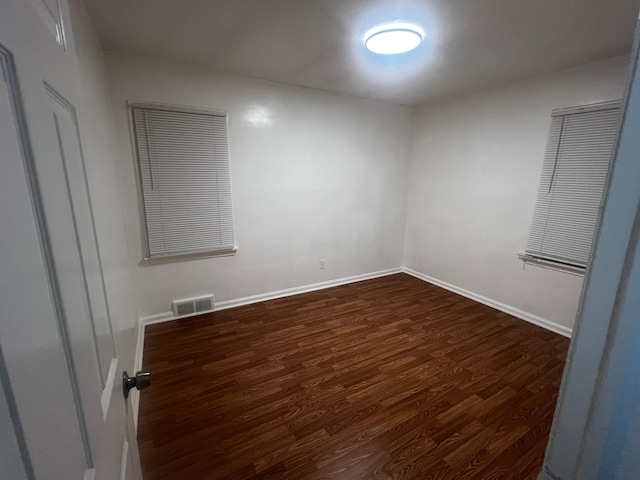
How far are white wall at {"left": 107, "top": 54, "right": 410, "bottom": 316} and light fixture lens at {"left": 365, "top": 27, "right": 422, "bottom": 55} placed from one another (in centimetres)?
129

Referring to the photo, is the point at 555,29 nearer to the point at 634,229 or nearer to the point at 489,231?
the point at 489,231

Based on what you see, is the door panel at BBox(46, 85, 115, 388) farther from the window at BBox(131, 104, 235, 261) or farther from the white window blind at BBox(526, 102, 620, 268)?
the white window blind at BBox(526, 102, 620, 268)

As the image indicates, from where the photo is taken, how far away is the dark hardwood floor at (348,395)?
144 cm

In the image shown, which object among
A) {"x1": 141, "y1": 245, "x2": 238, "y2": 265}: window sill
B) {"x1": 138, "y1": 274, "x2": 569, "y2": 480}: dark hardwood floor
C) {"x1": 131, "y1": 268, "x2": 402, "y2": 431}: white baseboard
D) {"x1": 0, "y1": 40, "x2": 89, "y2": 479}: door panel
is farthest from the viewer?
{"x1": 141, "y1": 245, "x2": 238, "y2": 265}: window sill

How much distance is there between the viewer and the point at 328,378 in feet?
6.71

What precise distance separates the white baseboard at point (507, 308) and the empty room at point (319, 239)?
0.09 ft

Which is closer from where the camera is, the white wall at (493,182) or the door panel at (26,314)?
the door panel at (26,314)

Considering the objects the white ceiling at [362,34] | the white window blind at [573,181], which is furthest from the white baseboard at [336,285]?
the white ceiling at [362,34]

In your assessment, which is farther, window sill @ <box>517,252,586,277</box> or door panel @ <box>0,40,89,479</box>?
window sill @ <box>517,252,586,277</box>

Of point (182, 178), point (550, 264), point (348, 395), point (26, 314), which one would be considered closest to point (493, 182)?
point (550, 264)

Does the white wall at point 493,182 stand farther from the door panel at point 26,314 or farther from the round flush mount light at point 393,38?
the door panel at point 26,314

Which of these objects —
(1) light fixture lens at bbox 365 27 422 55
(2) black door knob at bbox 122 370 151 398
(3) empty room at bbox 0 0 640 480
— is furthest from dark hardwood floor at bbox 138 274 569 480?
(1) light fixture lens at bbox 365 27 422 55

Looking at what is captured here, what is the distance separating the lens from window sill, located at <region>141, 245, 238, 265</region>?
8.79ft

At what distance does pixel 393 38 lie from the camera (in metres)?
1.85
